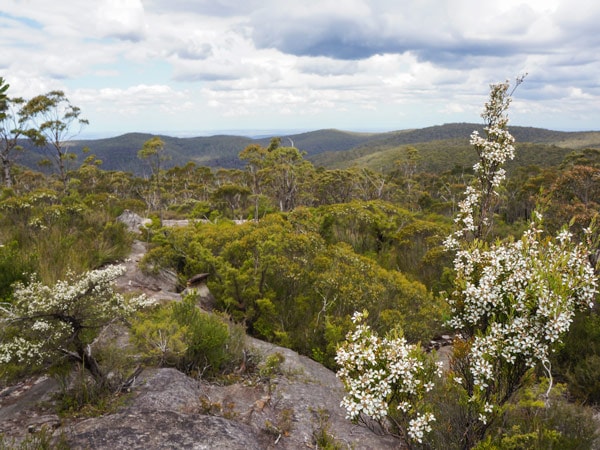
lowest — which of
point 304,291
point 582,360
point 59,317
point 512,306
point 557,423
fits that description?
point 582,360

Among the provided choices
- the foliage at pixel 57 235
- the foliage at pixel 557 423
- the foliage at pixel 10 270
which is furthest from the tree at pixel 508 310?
the foliage at pixel 57 235

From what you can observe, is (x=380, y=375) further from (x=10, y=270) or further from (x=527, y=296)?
(x=10, y=270)

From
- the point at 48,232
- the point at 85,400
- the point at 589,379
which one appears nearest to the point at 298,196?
the point at 48,232

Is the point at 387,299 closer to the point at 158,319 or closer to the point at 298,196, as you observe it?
the point at 158,319

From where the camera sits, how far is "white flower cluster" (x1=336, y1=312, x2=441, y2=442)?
3.60 m

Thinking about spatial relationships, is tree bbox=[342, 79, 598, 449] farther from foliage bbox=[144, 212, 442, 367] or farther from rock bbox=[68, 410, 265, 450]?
foliage bbox=[144, 212, 442, 367]

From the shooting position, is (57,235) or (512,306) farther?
(57,235)

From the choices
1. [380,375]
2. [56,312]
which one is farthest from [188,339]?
[380,375]

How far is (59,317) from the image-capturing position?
4.07m

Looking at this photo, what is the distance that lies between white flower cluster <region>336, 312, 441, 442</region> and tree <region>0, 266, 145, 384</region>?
250 centimetres

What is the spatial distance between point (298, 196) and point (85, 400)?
89.9ft

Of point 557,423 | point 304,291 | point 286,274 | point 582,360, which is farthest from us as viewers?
point 304,291

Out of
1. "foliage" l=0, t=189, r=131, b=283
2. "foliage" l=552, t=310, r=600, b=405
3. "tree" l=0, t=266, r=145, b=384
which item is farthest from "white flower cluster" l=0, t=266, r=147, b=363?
"foliage" l=552, t=310, r=600, b=405

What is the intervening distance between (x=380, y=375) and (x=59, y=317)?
337 cm
